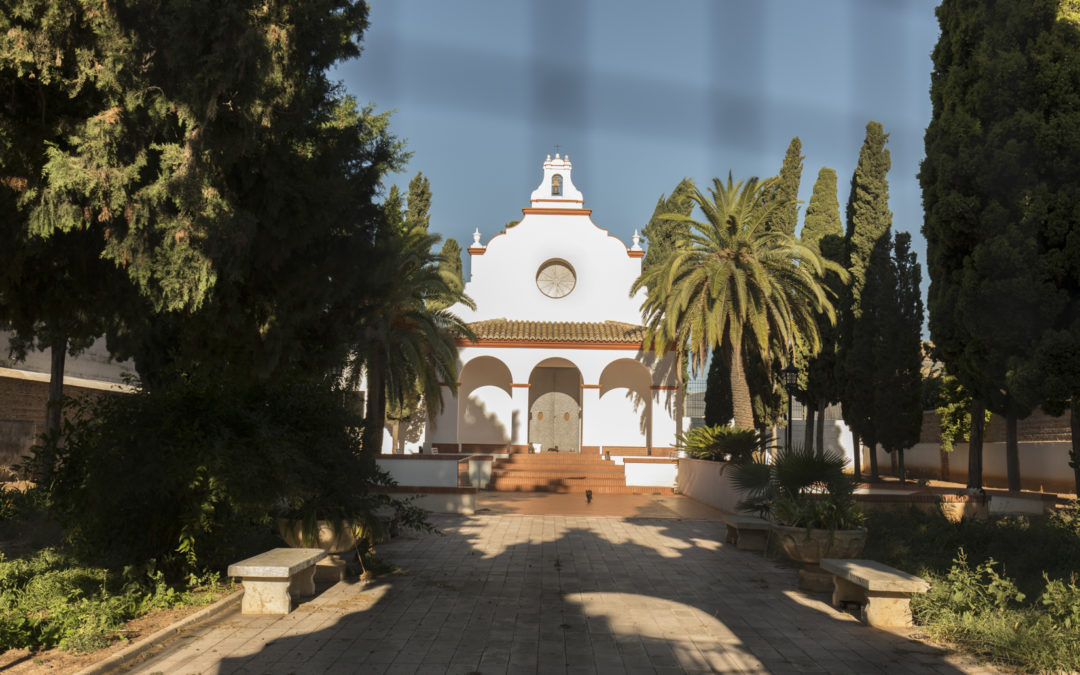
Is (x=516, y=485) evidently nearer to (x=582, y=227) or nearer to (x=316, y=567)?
(x=582, y=227)

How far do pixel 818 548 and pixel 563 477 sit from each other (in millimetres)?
16200

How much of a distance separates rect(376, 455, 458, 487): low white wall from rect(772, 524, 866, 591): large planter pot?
10.1m

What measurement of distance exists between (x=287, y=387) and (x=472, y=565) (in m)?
3.10

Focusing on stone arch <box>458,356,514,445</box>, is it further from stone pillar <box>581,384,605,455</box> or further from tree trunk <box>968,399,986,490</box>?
tree trunk <box>968,399,986,490</box>

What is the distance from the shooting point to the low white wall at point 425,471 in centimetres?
1775

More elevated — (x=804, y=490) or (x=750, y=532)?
(x=804, y=490)

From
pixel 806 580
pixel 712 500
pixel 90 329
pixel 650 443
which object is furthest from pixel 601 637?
pixel 650 443

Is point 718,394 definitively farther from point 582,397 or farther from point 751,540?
point 751,540

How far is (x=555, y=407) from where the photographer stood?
29.9 metres

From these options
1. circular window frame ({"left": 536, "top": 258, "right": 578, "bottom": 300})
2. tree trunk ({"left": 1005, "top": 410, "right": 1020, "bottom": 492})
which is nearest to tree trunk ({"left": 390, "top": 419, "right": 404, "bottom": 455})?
circular window frame ({"left": 536, "top": 258, "right": 578, "bottom": 300})

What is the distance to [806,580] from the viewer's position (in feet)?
27.8

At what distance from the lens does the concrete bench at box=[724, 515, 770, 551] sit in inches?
Answer: 452

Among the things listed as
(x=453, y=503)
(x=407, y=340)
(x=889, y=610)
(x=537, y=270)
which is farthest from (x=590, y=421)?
(x=889, y=610)

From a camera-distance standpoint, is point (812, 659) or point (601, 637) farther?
point (601, 637)
